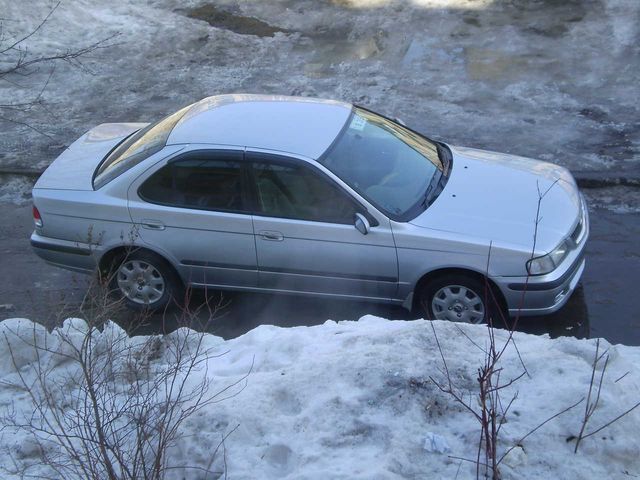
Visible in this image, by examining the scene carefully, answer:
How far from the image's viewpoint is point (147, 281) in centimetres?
654

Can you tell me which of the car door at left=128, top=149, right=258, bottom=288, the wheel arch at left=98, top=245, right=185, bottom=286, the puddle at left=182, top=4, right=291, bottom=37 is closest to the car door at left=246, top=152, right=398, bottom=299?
the car door at left=128, top=149, right=258, bottom=288

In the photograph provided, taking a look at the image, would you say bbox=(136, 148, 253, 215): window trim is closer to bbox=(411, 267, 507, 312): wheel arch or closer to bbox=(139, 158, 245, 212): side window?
bbox=(139, 158, 245, 212): side window

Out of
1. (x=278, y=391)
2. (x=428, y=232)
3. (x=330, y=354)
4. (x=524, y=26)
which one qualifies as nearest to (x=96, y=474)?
(x=278, y=391)

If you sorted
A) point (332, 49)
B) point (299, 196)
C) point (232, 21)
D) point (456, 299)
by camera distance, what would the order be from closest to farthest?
point (456, 299) < point (299, 196) < point (332, 49) < point (232, 21)

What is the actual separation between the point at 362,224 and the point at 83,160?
273cm

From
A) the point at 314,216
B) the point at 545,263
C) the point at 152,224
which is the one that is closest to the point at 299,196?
the point at 314,216

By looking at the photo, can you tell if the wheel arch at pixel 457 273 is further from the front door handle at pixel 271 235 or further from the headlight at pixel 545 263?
the front door handle at pixel 271 235

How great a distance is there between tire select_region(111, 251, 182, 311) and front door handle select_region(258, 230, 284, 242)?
0.90 metres

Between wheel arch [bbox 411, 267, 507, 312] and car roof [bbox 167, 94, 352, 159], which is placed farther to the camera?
car roof [bbox 167, 94, 352, 159]

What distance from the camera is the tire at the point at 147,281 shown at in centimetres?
645

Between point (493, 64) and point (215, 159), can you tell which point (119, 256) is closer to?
point (215, 159)

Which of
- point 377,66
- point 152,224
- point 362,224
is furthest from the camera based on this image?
point 377,66

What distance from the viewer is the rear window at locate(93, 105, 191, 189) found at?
6477 millimetres

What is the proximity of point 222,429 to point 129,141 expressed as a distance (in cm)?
361
